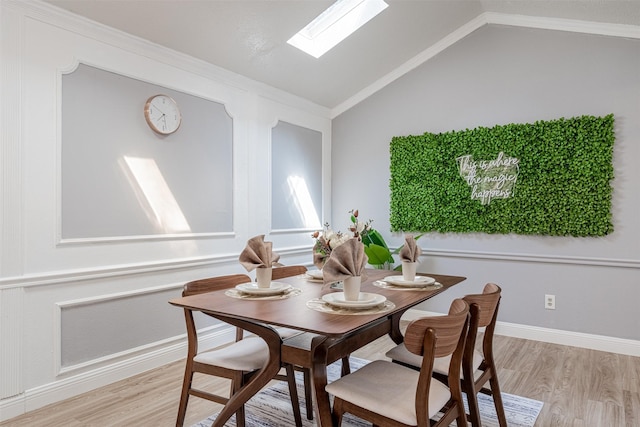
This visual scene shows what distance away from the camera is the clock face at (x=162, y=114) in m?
3.12

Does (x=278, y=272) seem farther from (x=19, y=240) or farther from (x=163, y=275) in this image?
(x=19, y=240)

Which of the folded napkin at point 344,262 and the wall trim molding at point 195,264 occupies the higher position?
the folded napkin at point 344,262

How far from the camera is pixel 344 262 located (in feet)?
5.85

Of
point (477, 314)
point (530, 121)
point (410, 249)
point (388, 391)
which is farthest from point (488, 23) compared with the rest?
point (388, 391)

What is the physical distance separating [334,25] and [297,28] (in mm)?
567

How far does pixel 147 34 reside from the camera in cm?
302

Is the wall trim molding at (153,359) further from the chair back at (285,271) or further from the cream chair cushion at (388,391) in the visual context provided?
the cream chair cushion at (388,391)

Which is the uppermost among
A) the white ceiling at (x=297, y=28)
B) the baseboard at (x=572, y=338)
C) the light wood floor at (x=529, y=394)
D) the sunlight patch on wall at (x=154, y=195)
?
the white ceiling at (x=297, y=28)

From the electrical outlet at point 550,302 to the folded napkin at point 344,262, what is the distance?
286 centimetres

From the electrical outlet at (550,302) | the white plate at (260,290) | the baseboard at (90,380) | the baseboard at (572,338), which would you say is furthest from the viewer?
the electrical outlet at (550,302)

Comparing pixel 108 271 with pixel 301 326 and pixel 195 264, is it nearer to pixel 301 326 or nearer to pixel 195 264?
pixel 195 264

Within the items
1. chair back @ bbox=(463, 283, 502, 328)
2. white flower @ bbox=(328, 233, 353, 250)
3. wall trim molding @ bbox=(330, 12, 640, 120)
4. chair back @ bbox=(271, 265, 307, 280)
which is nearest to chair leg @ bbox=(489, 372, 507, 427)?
chair back @ bbox=(463, 283, 502, 328)

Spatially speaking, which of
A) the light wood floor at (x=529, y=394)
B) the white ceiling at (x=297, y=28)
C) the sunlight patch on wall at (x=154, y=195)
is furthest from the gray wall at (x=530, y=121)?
the sunlight patch on wall at (x=154, y=195)

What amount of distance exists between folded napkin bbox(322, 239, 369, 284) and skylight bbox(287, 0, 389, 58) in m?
2.58
